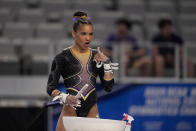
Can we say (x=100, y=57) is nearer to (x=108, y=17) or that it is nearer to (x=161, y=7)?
(x=108, y=17)

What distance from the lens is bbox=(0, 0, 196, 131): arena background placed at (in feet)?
17.4

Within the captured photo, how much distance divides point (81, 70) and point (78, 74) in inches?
1.4

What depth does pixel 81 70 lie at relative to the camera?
2.68 metres

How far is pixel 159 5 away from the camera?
9.35m

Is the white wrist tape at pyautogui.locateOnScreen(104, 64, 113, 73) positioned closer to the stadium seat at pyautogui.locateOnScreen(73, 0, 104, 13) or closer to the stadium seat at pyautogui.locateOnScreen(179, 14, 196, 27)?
the stadium seat at pyautogui.locateOnScreen(73, 0, 104, 13)

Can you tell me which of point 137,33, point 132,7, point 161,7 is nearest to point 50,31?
point 137,33

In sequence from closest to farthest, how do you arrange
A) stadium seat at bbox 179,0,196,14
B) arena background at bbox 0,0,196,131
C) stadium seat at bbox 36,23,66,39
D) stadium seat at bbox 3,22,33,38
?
arena background at bbox 0,0,196,131 → stadium seat at bbox 3,22,33,38 → stadium seat at bbox 36,23,66,39 → stadium seat at bbox 179,0,196,14

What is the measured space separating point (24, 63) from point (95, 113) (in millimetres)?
3721

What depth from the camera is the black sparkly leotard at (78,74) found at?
2.65 metres

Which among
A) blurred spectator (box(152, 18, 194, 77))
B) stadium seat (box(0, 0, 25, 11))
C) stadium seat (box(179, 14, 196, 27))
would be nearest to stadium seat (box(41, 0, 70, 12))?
stadium seat (box(0, 0, 25, 11))

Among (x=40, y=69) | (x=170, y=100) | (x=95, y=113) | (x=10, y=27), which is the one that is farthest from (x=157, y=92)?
(x=10, y=27)

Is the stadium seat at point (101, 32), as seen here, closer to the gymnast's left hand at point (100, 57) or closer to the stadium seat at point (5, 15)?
the stadium seat at point (5, 15)

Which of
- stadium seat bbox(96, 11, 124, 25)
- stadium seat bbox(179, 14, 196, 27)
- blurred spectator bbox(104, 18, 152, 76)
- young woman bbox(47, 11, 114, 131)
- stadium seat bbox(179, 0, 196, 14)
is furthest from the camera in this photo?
stadium seat bbox(179, 0, 196, 14)

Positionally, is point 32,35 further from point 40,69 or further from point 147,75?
point 147,75
